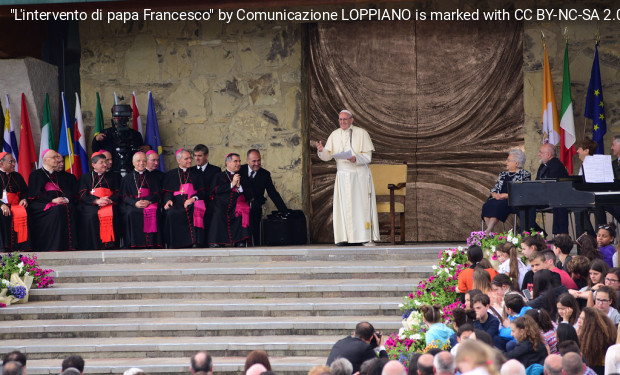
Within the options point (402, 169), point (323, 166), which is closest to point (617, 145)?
point (402, 169)

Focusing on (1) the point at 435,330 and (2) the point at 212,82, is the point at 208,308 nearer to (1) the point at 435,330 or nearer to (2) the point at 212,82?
(1) the point at 435,330

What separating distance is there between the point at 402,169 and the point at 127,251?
4.01m

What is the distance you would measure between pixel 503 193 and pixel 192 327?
4883 millimetres

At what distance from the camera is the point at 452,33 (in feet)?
49.3

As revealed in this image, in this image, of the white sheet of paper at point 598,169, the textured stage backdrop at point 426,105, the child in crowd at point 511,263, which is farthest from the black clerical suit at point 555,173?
the child in crowd at point 511,263

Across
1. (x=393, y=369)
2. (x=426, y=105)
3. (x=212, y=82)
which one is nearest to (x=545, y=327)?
(x=393, y=369)

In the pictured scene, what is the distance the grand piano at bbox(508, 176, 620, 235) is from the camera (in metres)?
10.4

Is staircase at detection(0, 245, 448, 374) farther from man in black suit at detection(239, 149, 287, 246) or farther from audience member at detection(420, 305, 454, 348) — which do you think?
man in black suit at detection(239, 149, 287, 246)

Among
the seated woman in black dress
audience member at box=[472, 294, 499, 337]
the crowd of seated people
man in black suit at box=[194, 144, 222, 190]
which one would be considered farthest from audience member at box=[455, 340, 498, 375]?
man in black suit at box=[194, 144, 222, 190]

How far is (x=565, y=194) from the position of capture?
10703mm

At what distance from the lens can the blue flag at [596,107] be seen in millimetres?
13914

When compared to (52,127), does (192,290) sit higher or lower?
lower

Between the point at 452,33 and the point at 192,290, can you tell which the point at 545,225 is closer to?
the point at 452,33

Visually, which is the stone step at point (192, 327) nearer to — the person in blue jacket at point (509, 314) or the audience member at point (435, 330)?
the audience member at point (435, 330)
